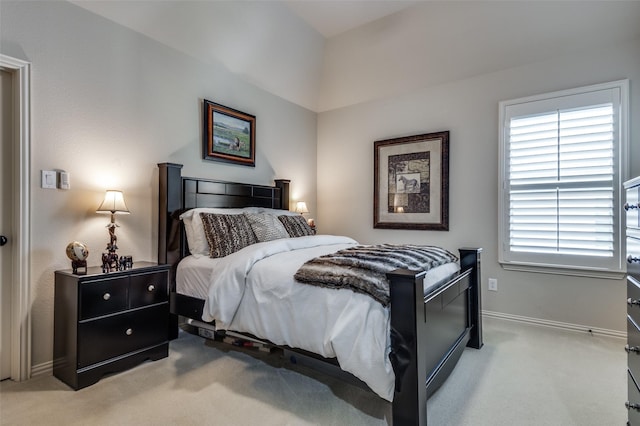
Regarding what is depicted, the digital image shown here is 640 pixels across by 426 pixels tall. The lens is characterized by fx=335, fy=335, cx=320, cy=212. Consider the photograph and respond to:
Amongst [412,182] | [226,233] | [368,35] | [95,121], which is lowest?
[226,233]

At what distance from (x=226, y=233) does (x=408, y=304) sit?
179 centimetres

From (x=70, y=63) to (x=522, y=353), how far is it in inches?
162

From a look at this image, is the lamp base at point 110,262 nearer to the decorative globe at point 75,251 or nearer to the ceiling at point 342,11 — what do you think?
the decorative globe at point 75,251

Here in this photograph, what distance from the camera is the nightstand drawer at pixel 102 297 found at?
2.13 metres

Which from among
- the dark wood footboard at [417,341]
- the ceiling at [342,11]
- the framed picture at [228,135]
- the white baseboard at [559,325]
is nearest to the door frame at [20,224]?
the framed picture at [228,135]

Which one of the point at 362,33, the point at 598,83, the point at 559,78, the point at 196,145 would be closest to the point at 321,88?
the point at 362,33

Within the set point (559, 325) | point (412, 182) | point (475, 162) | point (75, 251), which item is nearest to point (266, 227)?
point (75, 251)

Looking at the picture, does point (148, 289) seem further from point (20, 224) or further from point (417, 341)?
point (417, 341)

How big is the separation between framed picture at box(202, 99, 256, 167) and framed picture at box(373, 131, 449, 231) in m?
1.65

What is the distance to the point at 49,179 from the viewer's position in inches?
93.7

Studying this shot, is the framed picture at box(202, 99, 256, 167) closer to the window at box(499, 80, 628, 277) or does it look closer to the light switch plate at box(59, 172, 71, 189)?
the light switch plate at box(59, 172, 71, 189)

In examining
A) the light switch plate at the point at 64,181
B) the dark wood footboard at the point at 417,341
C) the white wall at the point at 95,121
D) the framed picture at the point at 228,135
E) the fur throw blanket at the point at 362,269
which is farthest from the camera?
the framed picture at the point at 228,135

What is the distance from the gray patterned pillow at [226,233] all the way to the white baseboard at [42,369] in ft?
4.27

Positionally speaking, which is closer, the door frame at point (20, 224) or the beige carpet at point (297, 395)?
the beige carpet at point (297, 395)
